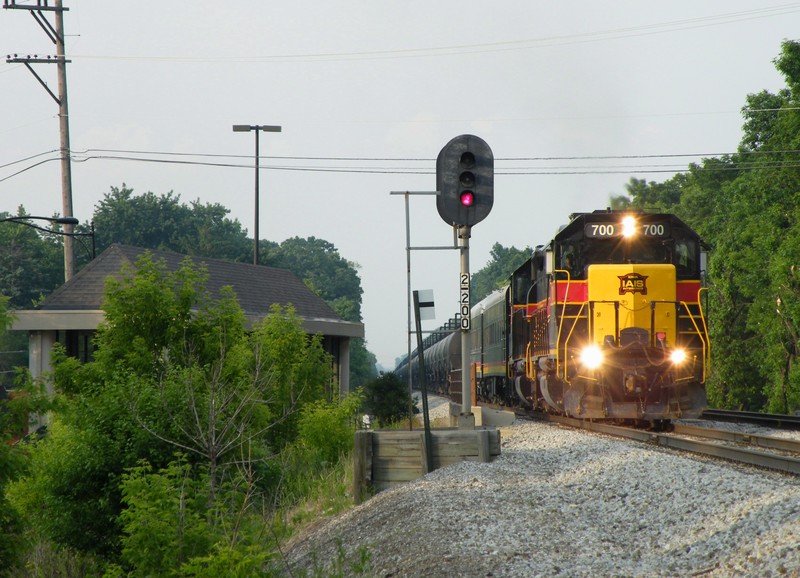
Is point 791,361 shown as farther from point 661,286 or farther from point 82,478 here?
point 82,478

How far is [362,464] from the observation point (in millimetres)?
12617

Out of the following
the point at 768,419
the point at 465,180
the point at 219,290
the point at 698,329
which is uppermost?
the point at 465,180

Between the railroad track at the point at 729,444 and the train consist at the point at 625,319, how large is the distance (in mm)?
624

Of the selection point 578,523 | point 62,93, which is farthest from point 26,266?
point 578,523

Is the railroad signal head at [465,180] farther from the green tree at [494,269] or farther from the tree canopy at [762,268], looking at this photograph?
the green tree at [494,269]

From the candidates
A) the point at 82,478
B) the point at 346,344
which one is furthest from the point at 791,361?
the point at 82,478

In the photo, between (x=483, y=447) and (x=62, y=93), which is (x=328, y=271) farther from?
(x=483, y=447)

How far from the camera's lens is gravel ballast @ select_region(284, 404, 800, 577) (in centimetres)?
702

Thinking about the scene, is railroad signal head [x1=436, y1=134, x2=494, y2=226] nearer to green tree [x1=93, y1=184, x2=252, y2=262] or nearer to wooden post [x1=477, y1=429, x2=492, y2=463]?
wooden post [x1=477, y1=429, x2=492, y2=463]

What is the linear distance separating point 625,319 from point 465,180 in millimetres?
4455

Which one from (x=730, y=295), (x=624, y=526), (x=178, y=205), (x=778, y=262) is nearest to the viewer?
(x=624, y=526)

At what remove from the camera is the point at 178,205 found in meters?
84.9

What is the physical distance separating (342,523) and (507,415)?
7178 mm

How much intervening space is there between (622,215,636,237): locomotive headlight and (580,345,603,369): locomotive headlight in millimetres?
2100
